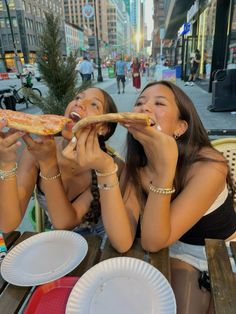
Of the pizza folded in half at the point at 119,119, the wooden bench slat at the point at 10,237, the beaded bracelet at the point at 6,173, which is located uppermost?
the pizza folded in half at the point at 119,119

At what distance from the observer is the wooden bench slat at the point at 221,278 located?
39.5 inches

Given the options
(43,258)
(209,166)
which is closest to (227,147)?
(209,166)

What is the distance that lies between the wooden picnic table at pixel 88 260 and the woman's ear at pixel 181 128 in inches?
27.6

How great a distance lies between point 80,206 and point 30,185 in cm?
38

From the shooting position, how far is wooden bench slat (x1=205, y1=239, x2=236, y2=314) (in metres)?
1.00

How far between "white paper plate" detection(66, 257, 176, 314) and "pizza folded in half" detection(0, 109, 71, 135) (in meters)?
0.69

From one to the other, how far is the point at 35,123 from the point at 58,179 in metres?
0.41

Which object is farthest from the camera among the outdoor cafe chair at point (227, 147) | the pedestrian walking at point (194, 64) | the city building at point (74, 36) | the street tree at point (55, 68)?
the city building at point (74, 36)

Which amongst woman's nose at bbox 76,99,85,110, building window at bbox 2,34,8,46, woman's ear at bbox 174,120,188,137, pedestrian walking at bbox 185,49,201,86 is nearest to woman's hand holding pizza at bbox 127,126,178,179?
woman's ear at bbox 174,120,188,137

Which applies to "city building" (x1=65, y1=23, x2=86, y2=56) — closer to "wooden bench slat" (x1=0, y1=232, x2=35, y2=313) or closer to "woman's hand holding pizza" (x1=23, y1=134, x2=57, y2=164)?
"woman's hand holding pizza" (x1=23, y1=134, x2=57, y2=164)

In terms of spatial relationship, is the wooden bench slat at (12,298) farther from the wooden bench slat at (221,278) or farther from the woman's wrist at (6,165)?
the wooden bench slat at (221,278)

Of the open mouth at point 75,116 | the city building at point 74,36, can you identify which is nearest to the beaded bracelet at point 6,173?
the open mouth at point 75,116

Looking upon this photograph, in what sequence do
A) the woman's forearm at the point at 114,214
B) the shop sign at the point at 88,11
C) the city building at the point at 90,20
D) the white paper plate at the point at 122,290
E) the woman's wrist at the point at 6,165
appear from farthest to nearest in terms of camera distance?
the city building at the point at 90,20 → the shop sign at the point at 88,11 → the woman's wrist at the point at 6,165 → the woman's forearm at the point at 114,214 → the white paper plate at the point at 122,290

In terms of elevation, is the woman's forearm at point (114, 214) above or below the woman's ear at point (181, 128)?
below
